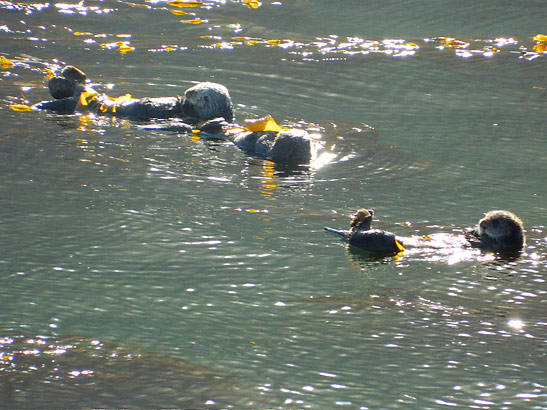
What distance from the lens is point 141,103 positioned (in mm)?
7387

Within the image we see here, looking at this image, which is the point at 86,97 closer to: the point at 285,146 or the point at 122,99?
the point at 122,99

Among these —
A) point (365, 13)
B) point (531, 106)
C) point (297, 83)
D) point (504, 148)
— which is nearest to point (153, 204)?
point (504, 148)

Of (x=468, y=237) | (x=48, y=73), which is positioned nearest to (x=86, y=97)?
(x=48, y=73)

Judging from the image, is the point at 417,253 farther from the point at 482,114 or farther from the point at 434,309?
the point at 482,114

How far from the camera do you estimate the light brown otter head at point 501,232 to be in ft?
16.0

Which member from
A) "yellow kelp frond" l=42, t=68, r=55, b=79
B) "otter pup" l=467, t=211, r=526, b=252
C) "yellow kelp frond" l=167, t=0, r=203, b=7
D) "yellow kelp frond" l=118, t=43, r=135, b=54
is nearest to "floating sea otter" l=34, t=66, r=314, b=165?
"yellow kelp frond" l=42, t=68, r=55, b=79

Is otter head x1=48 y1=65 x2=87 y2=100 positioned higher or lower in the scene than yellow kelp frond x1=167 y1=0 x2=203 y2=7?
lower

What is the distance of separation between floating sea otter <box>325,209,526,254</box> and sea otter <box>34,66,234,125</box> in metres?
2.70

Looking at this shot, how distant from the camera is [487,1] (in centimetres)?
1191

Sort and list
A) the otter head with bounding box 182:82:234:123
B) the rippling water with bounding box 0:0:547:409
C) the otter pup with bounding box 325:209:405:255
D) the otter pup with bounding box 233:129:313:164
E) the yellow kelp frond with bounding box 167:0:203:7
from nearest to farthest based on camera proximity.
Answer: the rippling water with bounding box 0:0:547:409 → the otter pup with bounding box 325:209:405:255 → the otter pup with bounding box 233:129:313:164 → the otter head with bounding box 182:82:234:123 → the yellow kelp frond with bounding box 167:0:203:7

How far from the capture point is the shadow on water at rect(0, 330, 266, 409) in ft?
11.1

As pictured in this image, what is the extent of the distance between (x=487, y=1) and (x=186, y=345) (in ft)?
30.9

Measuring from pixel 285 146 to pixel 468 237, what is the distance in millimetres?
1876

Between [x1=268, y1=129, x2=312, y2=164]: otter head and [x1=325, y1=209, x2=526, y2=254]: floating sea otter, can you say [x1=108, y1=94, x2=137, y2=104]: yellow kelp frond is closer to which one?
[x1=268, y1=129, x2=312, y2=164]: otter head
